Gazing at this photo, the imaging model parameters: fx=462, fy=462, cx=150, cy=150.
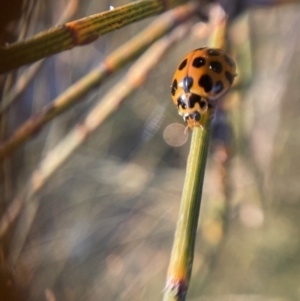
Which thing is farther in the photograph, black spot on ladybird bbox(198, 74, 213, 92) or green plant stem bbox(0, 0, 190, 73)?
black spot on ladybird bbox(198, 74, 213, 92)

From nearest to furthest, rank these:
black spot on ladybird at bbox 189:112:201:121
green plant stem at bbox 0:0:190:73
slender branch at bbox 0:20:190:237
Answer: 1. green plant stem at bbox 0:0:190:73
2. black spot on ladybird at bbox 189:112:201:121
3. slender branch at bbox 0:20:190:237

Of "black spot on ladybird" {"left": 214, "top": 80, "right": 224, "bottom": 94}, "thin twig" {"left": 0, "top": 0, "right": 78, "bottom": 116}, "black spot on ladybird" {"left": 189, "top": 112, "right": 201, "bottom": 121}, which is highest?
"thin twig" {"left": 0, "top": 0, "right": 78, "bottom": 116}

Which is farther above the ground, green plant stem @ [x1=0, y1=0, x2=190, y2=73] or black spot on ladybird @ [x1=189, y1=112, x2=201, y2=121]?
green plant stem @ [x1=0, y1=0, x2=190, y2=73]

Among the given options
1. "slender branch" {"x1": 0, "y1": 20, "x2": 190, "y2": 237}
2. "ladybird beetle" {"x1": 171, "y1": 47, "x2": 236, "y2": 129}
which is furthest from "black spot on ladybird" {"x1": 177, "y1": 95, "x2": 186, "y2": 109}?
"slender branch" {"x1": 0, "y1": 20, "x2": 190, "y2": 237}

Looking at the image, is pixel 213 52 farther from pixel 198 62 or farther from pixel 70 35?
pixel 70 35

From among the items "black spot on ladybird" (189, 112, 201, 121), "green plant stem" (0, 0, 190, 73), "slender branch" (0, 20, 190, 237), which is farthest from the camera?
"slender branch" (0, 20, 190, 237)

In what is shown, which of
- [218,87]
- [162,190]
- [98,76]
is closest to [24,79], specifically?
[98,76]

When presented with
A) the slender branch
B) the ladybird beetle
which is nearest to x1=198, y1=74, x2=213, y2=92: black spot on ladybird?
the ladybird beetle

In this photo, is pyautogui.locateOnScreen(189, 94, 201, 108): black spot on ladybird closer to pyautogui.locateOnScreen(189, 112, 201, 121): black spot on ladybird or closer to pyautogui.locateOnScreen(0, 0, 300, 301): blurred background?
pyautogui.locateOnScreen(189, 112, 201, 121): black spot on ladybird

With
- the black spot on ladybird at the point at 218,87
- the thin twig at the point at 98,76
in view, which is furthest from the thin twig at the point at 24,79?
the black spot on ladybird at the point at 218,87
